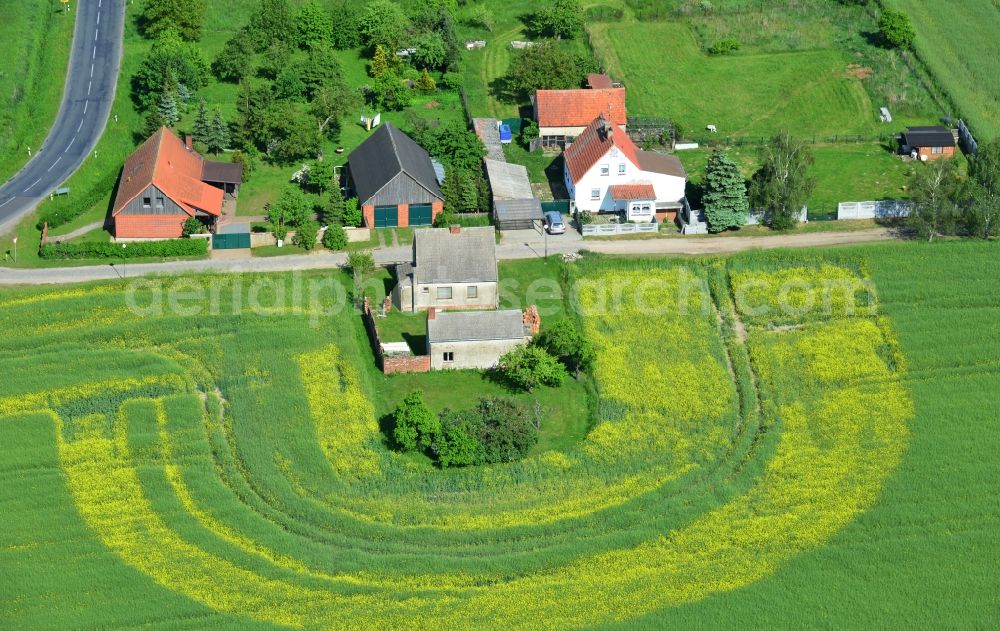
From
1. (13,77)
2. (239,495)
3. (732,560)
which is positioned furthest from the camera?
(13,77)

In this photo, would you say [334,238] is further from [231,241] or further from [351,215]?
[231,241]

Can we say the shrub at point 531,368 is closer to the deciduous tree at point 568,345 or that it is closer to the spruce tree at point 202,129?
the deciduous tree at point 568,345

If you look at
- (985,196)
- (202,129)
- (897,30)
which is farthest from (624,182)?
(897,30)

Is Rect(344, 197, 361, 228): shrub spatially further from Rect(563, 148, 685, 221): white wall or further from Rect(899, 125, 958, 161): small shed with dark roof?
Rect(899, 125, 958, 161): small shed with dark roof

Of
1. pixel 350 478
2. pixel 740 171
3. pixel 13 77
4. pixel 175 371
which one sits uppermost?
pixel 13 77

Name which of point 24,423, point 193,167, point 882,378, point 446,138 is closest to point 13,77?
point 193,167

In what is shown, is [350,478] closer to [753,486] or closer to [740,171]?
[753,486]
